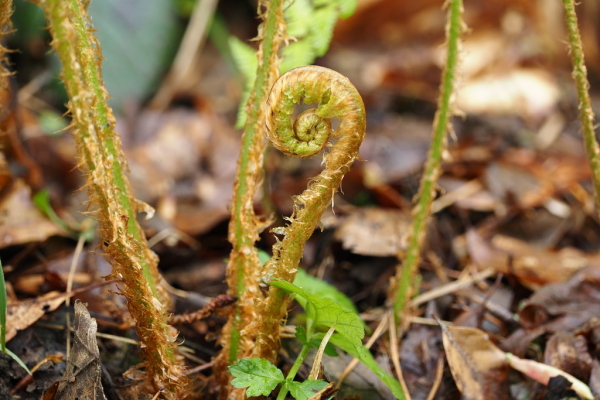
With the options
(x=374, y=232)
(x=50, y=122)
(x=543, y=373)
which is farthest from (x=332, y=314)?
(x=50, y=122)

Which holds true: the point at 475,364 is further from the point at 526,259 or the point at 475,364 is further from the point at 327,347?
the point at 526,259

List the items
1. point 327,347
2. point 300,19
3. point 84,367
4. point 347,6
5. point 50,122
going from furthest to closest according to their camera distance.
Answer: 1. point 50,122
2. point 300,19
3. point 347,6
4. point 327,347
5. point 84,367

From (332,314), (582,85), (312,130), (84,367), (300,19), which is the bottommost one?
(84,367)

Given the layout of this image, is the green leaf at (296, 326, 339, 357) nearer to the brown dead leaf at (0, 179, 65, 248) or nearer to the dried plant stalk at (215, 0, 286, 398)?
the dried plant stalk at (215, 0, 286, 398)

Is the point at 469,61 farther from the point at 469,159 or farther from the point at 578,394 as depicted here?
the point at 578,394

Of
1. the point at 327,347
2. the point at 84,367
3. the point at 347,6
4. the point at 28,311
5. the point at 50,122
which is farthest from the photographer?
the point at 50,122

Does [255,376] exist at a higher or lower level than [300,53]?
lower

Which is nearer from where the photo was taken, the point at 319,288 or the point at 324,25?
the point at 319,288

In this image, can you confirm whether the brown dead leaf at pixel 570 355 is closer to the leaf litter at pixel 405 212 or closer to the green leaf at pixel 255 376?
the leaf litter at pixel 405 212
